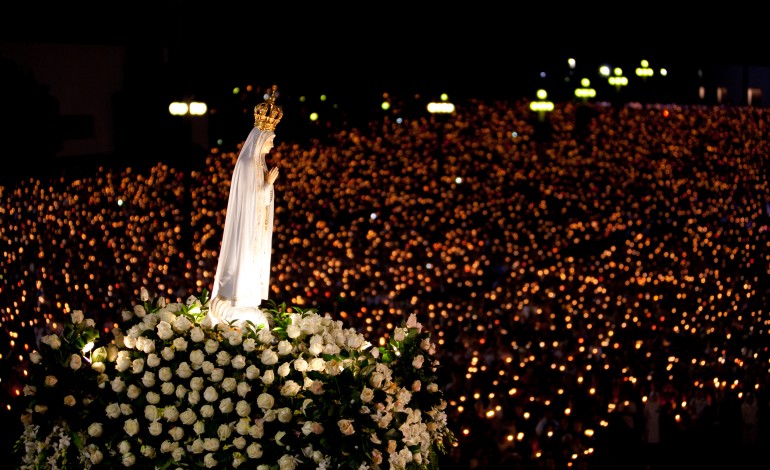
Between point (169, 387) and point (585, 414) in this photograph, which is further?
point (585, 414)

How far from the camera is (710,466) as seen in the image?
40.8ft

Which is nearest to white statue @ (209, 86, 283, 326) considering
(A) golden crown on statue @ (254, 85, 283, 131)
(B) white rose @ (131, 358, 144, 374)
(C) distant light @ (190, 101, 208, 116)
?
(A) golden crown on statue @ (254, 85, 283, 131)

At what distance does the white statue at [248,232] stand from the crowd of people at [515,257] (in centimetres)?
556

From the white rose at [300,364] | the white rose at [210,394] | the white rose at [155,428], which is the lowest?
the white rose at [155,428]

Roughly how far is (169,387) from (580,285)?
10336 mm

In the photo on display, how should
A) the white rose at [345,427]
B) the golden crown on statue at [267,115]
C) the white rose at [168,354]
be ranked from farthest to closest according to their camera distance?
1. the golden crown on statue at [267,115]
2. the white rose at [168,354]
3. the white rose at [345,427]

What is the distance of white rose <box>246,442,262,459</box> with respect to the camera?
4953 millimetres

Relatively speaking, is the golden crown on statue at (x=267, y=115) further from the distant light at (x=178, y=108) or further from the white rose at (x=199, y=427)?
the distant light at (x=178, y=108)

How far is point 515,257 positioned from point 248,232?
11165mm

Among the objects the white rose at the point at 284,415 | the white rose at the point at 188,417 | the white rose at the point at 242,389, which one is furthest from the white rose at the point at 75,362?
the white rose at the point at 284,415

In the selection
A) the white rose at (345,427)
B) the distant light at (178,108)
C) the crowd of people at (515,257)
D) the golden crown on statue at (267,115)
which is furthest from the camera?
the distant light at (178,108)

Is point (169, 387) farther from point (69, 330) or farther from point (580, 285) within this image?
point (580, 285)

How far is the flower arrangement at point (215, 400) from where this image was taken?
4984mm

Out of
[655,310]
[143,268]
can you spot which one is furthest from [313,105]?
[655,310]
